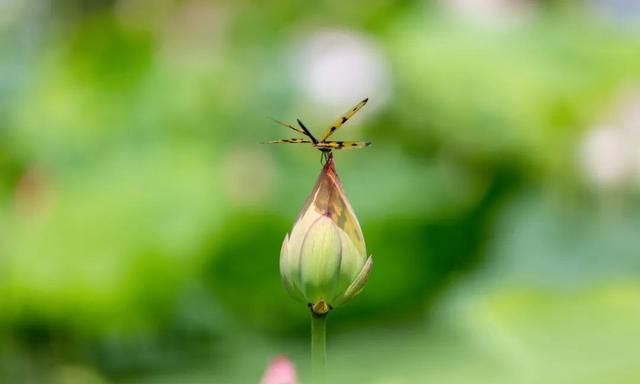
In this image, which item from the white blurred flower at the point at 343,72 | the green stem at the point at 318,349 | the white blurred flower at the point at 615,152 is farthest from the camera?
the white blurred flower at the point at 343,72

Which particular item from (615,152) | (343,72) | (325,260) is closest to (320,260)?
(325,260)

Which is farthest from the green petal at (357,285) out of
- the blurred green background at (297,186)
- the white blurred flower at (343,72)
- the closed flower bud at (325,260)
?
the white blurred flower at (343,72)

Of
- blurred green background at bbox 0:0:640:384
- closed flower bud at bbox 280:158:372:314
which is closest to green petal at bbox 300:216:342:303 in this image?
closed flower bud at bbox 280:158:372:314

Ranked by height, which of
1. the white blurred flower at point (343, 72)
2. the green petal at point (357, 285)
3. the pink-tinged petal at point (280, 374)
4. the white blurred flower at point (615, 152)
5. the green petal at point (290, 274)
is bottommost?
the pink-tinged petal at point (280, 374)

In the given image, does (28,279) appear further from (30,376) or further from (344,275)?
(344,275)

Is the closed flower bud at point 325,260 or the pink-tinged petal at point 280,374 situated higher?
the closed flower bud at point 325,260

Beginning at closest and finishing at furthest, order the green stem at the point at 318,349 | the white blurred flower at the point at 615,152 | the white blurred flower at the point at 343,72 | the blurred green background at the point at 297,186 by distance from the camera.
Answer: the green stem at the point at 318,349 → the blurred green background at the point at 297,186 → the white blurred flower at the point at 615,152 → the white blurred flower at the point at 343,72

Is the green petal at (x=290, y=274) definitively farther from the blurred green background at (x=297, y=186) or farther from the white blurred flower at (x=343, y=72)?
the white blurred flower at (x=343, y=72)
